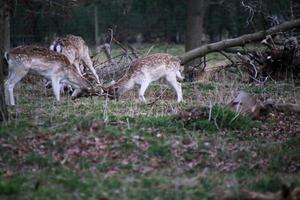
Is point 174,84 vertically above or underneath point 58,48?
underneath

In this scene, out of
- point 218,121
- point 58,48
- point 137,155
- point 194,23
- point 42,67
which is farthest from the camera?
point 194,23

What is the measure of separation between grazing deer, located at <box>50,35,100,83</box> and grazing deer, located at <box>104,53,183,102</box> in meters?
1.50

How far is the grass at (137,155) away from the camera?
6.46m

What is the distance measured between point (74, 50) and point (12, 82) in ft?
9.05

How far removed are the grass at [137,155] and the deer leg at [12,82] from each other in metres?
1.30

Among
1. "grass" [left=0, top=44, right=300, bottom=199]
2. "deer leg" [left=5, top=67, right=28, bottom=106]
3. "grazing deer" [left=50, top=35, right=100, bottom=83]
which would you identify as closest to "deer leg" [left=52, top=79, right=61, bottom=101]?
"deer leg" [left=5, top=67, right=28, bottom=106]

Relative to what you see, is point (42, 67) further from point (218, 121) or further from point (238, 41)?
point (238, 41)

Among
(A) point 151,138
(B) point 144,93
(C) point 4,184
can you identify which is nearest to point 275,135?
(A) point 151,138

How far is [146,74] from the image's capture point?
12.4 meters

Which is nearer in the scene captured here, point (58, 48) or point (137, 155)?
point (137, 155)

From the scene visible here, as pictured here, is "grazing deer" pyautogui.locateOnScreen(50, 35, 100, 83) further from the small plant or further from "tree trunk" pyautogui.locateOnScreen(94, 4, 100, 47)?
"tree trunk" pyautogui.locateOnScreen(94, 4, 100, 47)

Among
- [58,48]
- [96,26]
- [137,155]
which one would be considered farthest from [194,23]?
[137,155]

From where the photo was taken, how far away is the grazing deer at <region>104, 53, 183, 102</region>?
1234cm

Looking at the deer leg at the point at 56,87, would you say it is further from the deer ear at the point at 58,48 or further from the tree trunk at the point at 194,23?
the tree trunk at the point at 194,23
